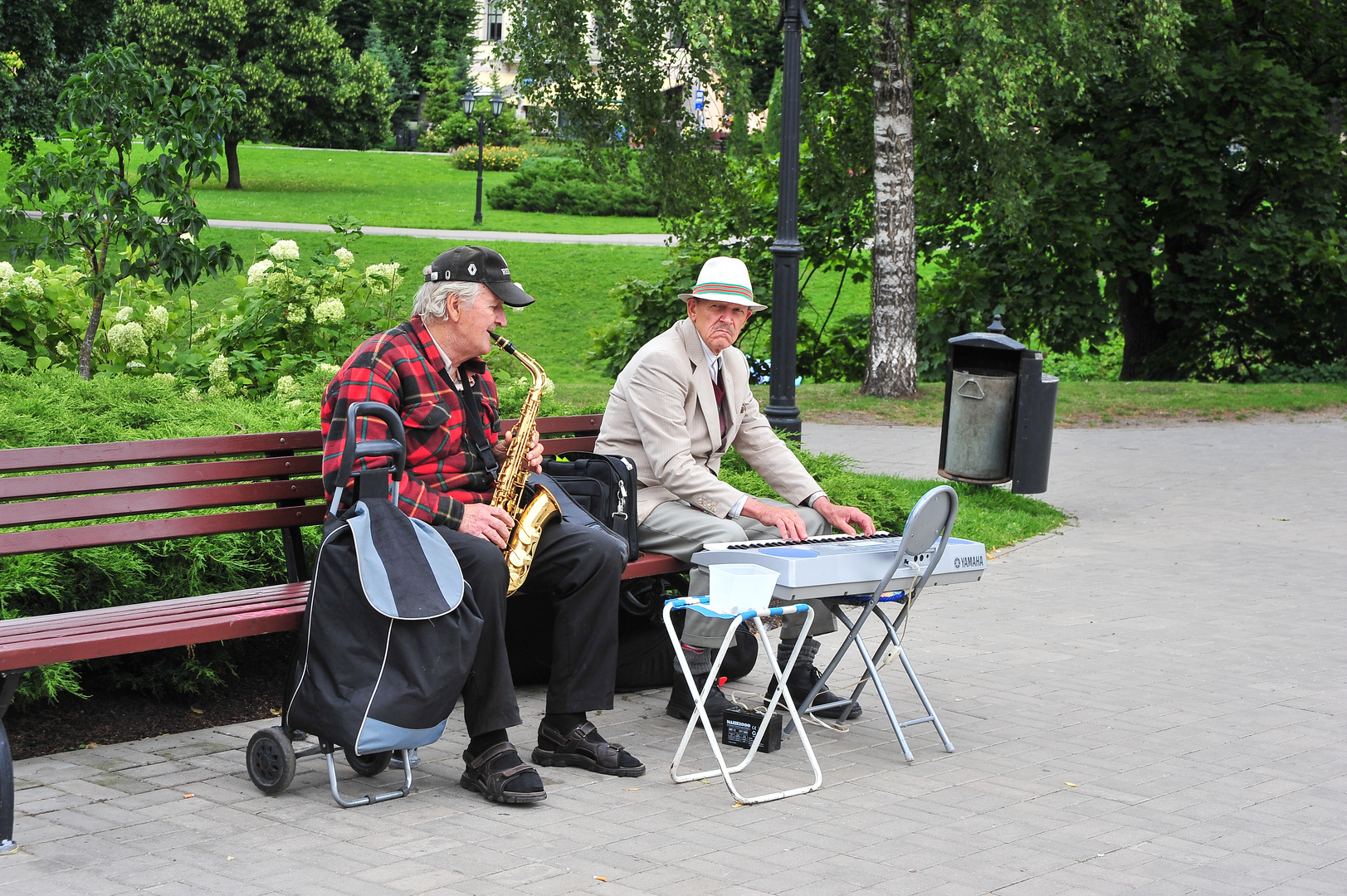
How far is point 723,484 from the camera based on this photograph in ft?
Answer: 17.9

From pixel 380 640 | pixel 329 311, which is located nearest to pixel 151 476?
pixel 380 640

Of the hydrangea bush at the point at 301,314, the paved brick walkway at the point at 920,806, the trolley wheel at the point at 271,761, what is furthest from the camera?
the hydrangea bush at the point at 301,314

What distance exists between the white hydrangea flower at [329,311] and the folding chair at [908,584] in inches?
181

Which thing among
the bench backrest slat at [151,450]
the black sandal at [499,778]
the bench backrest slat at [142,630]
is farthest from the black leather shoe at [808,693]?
the bench backrest slat at [151,450]

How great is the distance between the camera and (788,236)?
981 centimetres

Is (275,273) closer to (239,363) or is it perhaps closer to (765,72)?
(239,363)

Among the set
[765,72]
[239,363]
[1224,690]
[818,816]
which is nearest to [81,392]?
[239,363]

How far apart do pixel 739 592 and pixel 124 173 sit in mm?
5982

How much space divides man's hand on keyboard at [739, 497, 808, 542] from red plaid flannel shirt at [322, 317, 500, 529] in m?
1.06

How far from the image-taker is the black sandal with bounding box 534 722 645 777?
459cm

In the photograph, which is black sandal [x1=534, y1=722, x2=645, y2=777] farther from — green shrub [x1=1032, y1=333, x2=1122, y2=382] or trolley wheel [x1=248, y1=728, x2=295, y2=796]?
green shrub [x1=1032, y1=333, x2=1122, y2=382]

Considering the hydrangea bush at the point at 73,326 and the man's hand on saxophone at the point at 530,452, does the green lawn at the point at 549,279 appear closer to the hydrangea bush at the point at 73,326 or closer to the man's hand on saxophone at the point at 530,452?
the hydrangea bush at the point at 73,326

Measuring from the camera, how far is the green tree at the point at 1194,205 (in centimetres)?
1730

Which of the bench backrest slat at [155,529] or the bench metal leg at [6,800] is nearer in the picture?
the bench metal leg at [6,800]
